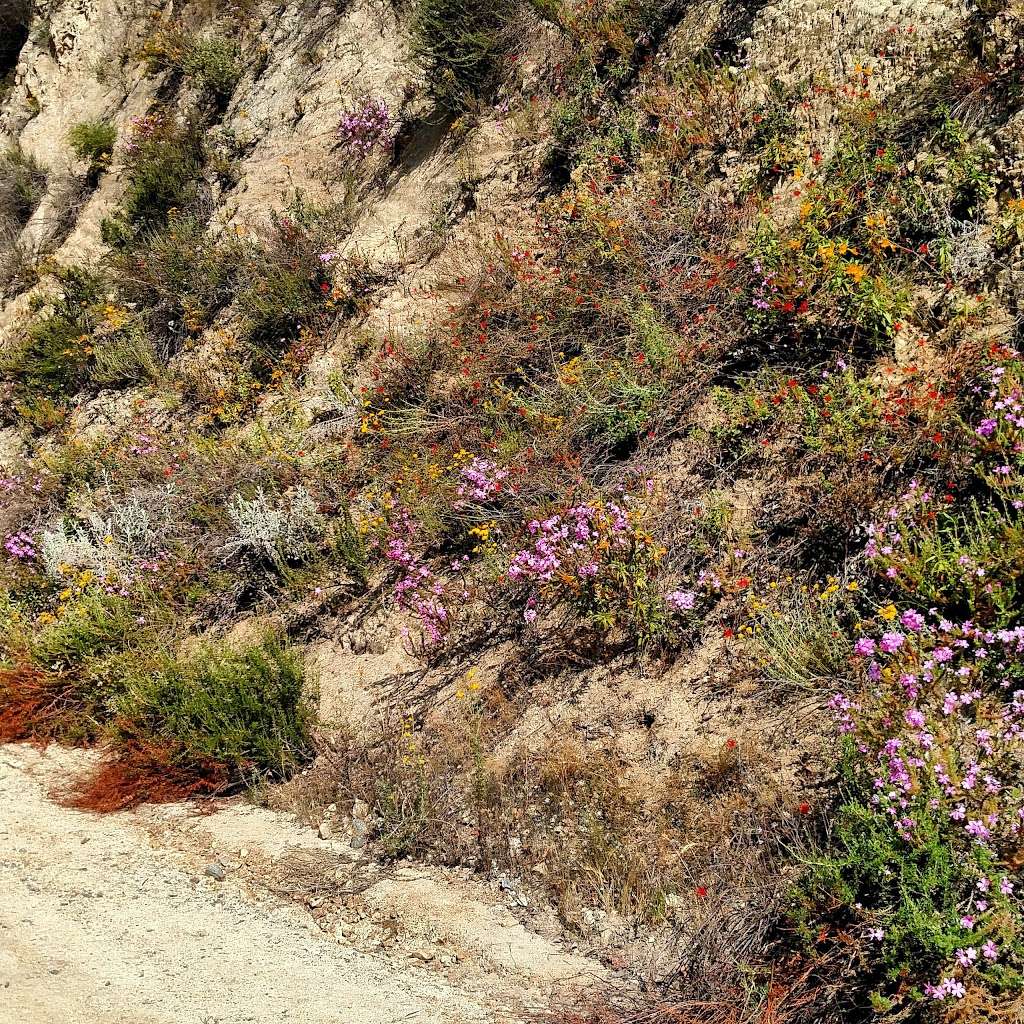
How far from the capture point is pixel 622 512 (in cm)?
522

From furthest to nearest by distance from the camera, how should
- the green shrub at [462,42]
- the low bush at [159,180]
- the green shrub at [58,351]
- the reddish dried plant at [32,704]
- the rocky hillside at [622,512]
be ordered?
1. the low bush at [159,180]
2. the green shrub at [58,351]
3. the green shrub at [462,42]
4. the reddish dried plant at [32,704]
5. the rocky hillside at [622,512]

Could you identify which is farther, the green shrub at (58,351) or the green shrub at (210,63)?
the green shrub at (210,63)

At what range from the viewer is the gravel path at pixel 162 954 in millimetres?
3607

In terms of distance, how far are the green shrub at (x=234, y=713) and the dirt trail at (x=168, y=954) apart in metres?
0.53

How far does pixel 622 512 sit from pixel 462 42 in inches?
255

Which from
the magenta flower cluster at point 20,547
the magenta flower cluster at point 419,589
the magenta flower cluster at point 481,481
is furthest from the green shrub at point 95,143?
the magenta flower cluster at point 481,481

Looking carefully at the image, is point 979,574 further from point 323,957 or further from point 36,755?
point 36,755

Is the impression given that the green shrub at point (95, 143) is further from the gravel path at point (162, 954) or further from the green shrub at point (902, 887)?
the green shrub at point (902, 887)

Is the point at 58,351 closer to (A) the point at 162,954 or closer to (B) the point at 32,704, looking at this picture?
(B) the point at 32,704

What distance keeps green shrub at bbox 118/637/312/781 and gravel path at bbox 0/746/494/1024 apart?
66cm

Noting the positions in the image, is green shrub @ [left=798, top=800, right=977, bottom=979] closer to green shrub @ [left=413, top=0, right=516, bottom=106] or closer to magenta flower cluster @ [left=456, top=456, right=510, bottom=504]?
magenta flower cluster @ [left=456, top=456, right=510, bottom=504]

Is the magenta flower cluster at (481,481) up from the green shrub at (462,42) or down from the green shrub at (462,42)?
down

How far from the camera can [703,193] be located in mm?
6570

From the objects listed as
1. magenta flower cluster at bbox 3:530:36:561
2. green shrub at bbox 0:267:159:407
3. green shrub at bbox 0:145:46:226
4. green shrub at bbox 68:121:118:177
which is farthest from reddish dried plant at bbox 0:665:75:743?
green shrub at bbox 0:145:46:226
